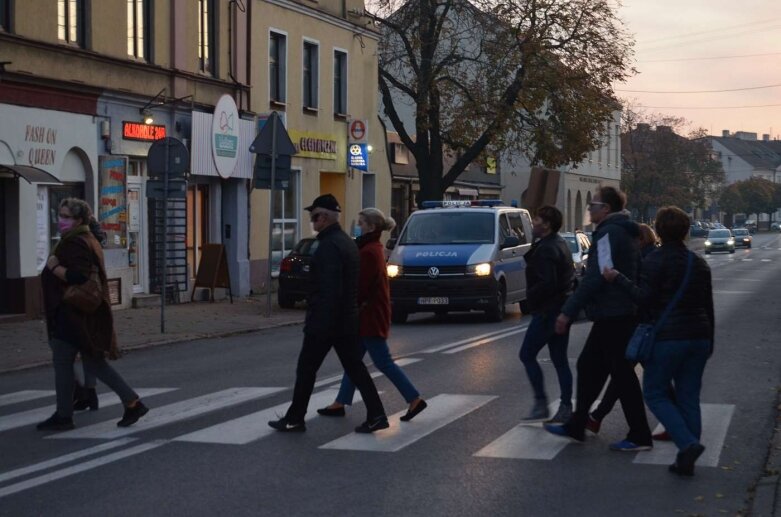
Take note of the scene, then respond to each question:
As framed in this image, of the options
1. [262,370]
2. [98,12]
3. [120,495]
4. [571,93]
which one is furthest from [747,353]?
[571,93]

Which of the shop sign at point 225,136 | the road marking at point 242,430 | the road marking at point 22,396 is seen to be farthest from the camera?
the shop sign at point 225,136

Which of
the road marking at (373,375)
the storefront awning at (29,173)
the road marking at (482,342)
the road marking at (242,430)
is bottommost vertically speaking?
the road marking at (482,342)

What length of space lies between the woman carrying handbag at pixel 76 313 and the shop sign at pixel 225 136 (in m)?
18.1

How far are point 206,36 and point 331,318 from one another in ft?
65.1

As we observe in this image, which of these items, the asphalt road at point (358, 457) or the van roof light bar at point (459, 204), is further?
the van roof light bar at point (459, 204)

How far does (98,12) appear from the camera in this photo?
23.4 m

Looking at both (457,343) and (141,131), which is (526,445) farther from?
(141,131)

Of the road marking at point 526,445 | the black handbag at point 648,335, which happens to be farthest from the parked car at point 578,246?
the black handbag at point 648,335

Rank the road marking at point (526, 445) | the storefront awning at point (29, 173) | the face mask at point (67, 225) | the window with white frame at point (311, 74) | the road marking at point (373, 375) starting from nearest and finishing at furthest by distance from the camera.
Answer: the road marking at point (526, 445)
the face mask at point (67, 225)
the road marking at point (373, 375)
the storefront awning at point (29, 173)
the window with white frame at point (311, 74)

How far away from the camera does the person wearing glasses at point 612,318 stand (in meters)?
8.85

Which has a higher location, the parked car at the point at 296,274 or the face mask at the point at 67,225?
the face mask at the point at 67,225

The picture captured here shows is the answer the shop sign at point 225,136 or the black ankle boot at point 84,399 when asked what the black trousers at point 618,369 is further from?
the shop sign at point 225,136

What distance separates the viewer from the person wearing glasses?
8.85 m

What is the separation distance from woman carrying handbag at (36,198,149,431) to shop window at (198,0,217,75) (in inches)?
728
